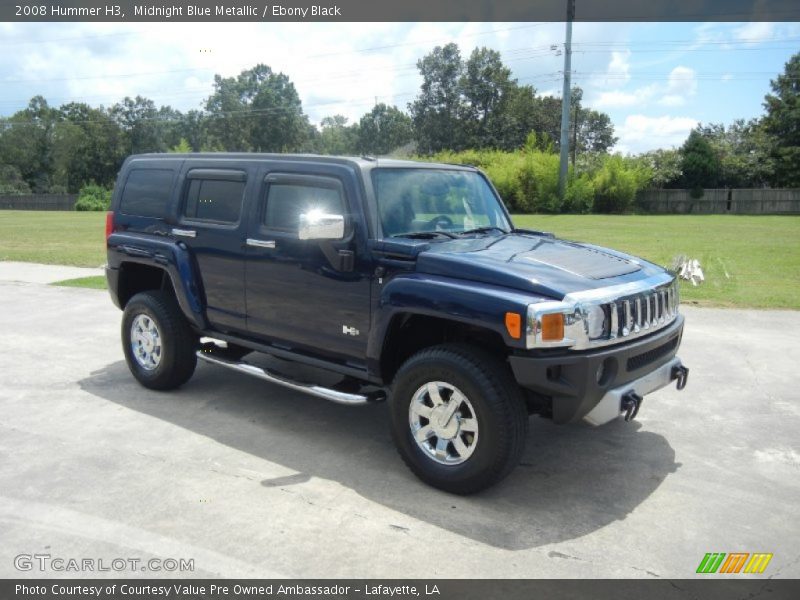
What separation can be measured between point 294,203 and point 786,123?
177ft

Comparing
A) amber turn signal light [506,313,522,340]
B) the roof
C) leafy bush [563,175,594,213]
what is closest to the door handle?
the roof

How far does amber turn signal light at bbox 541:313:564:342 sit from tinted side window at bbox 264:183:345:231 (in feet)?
5.53

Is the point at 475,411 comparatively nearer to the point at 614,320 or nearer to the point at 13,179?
the point at 614,320

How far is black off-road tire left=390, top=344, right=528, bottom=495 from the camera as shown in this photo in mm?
3770

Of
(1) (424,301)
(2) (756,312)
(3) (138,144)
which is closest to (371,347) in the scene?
(1) (424,301)

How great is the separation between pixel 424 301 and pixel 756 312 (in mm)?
7106

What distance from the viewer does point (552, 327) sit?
12.0 feet

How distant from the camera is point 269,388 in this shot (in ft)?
20.2

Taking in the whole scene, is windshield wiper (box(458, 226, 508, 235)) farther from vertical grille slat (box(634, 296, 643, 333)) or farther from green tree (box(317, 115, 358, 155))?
green tree (box(317, 115, 358, 155))

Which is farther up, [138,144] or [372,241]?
[138,144]

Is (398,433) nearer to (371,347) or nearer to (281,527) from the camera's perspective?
(371,347)

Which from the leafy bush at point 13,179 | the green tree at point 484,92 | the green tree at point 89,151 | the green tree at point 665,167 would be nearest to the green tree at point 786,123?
the green tree at point 665,167
